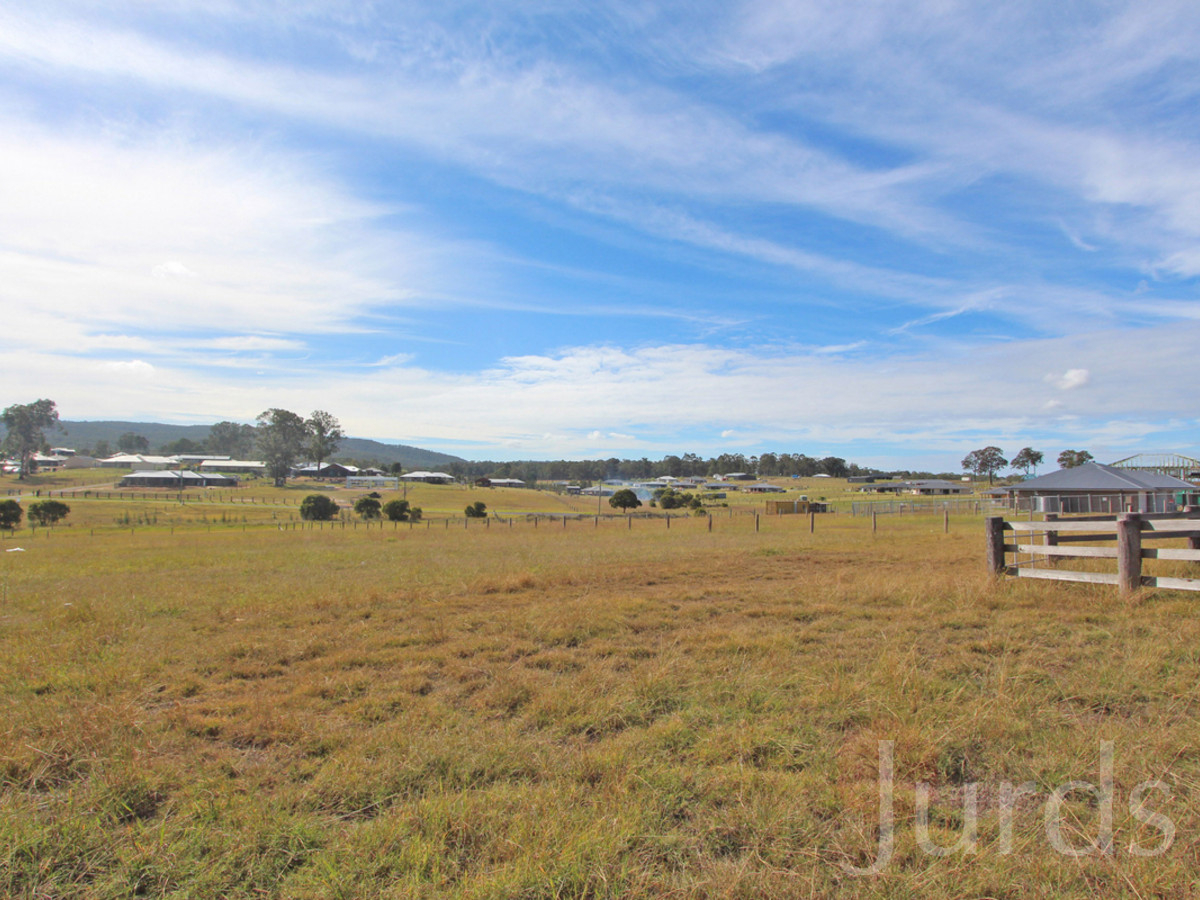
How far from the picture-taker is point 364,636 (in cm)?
879

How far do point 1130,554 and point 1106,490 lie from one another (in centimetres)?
5032

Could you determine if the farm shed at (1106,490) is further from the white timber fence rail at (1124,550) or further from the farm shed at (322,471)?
the farm shed at (322,471)

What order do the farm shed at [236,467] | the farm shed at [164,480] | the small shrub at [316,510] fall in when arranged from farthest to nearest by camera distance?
the farm shed at [236,467]
the farm shed at [164,480]
the small shrub at [316,510]

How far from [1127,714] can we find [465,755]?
5.21m

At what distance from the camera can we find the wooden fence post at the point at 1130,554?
9.05m

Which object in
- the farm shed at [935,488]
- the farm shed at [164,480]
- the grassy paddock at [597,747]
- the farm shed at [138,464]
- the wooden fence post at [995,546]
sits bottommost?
the farm shed at [935,488]

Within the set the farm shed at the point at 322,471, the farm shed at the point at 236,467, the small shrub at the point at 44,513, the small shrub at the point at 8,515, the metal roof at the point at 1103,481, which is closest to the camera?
the metal roof at the point at 1103,481

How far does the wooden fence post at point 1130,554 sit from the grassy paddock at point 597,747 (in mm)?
287

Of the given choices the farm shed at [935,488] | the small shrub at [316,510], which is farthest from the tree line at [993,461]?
the small shrub at [316,510]

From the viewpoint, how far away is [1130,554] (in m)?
9.12

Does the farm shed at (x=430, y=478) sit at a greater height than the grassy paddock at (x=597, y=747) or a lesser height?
lesser

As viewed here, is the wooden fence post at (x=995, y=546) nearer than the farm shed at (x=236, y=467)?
Yes

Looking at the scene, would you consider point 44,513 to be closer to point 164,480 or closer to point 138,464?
point 164,480

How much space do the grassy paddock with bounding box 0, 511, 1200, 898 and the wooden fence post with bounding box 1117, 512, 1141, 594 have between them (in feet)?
0.94
